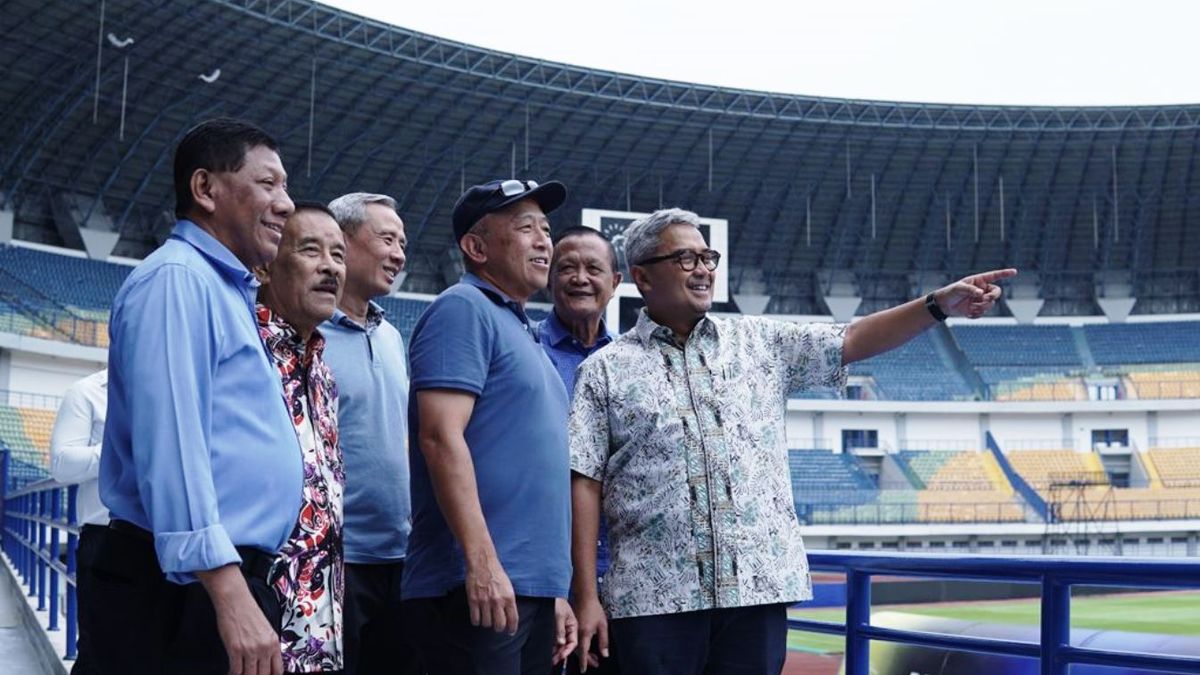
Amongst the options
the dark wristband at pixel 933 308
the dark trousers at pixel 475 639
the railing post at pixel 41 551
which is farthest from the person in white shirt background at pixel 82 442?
the dark wristband at pixel 933 308

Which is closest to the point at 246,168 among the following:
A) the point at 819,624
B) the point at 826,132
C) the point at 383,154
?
the point at 819,624

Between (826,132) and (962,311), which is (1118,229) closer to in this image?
(826,132)

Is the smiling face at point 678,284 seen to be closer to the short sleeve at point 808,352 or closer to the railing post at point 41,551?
the short sleeve at point 808,352

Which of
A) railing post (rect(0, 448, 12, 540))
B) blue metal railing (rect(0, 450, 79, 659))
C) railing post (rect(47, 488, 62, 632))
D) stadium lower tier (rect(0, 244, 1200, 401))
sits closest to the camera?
blue metal railing (rect(0, 450, 79, 659))

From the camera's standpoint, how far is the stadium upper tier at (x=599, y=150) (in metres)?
28.7

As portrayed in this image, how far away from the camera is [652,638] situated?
116 inches

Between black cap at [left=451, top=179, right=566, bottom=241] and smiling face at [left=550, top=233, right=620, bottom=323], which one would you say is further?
smiling face at [left=550, top=233, right=620, bottom=323]

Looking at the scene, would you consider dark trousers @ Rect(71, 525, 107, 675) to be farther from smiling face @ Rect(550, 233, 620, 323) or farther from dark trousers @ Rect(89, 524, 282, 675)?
smiling face @ Rect(550, 233, 620, 323)

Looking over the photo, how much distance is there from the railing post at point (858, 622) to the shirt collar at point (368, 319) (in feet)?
5.36

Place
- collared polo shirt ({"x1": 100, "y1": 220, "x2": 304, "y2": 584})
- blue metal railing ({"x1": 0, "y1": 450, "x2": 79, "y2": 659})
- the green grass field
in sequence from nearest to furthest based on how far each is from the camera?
collared polo shirt ({"x1": 100, "y1": 220, "x2": 304, "y2": 584}) < blue metal railing ({"x1": 0, "y1": 450, "x2": 79, "y2": 659}) < the green grass field

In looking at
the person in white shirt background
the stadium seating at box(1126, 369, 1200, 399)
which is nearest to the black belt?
the person in white shirt background

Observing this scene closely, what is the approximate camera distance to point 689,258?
317 centimetres

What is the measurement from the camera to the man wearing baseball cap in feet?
8.75

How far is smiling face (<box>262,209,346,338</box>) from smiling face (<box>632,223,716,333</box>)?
822 mm
